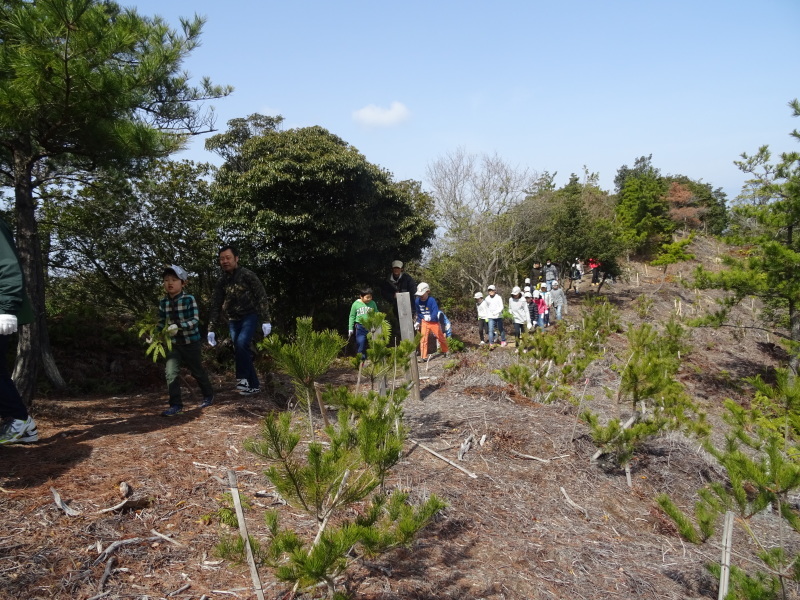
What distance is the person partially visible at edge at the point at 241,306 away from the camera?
5423 millimetres

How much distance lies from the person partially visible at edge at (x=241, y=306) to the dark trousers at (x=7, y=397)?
1.82 meters

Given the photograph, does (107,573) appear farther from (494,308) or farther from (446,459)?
(494,308)

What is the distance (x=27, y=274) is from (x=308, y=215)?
6.00 meters

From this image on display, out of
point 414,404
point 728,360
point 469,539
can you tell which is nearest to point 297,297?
point 414,404

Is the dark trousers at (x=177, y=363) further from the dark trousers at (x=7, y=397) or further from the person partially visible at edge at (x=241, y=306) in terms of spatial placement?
the dark trousers at (x=7, y=397)

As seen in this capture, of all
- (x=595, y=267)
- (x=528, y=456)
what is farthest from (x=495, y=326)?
(x=595, y=267)

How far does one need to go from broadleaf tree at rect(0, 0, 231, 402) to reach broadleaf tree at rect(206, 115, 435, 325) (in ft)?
16.2

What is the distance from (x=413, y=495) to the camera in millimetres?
3664

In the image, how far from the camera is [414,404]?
602 cm

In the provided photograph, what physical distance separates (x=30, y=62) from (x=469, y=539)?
14.6ft

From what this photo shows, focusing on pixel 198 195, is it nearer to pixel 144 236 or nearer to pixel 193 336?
pixel 144 236

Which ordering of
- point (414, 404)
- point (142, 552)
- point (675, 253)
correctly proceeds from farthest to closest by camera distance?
point (675, 253), point (414, 404), point (142, 552)

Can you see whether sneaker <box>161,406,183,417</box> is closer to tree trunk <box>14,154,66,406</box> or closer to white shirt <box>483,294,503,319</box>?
tree trunk <box>14,154,66,406</box>

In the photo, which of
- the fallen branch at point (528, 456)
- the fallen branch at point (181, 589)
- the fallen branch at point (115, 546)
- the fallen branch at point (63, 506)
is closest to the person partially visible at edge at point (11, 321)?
the fallen branch at point (63, 506)
